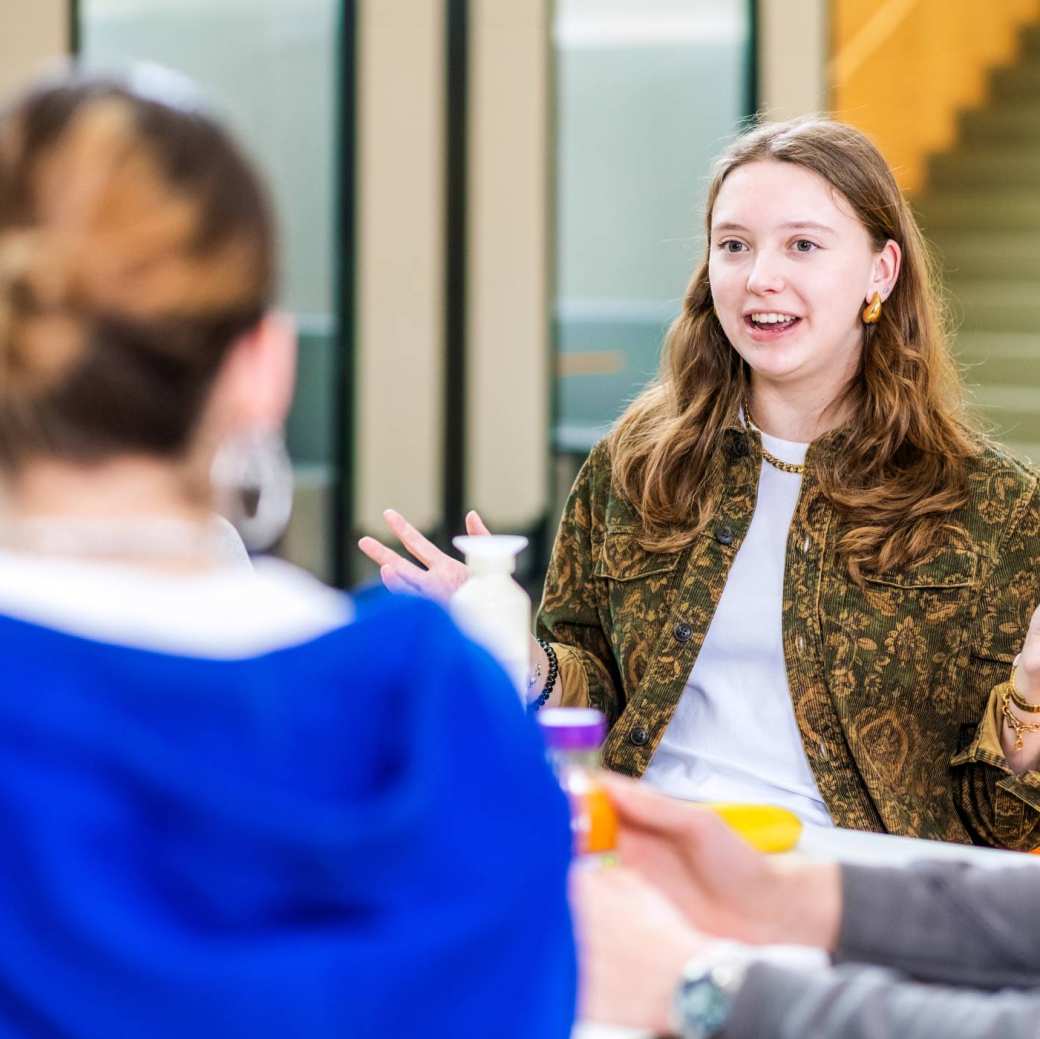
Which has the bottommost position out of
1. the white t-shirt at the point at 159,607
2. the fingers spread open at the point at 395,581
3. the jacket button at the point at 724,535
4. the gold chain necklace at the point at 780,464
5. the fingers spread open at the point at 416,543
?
the fingers spread open at the point at 395,581

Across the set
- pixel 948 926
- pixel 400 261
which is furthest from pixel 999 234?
pixel 948 926

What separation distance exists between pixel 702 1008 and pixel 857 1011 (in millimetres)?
94

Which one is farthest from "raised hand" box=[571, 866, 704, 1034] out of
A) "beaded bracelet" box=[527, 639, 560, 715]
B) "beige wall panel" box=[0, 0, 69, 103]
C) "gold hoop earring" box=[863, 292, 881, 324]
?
"beige wall panel" box=[0, 0, 69, 103]

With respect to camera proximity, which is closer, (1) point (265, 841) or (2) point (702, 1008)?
(1) point (265, 841)

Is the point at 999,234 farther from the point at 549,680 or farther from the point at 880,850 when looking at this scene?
the point at 880,850

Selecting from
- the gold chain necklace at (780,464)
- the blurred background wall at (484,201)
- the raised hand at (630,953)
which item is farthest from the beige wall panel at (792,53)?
the raised hand at (630,953)

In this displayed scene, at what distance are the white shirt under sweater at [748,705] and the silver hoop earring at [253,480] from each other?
38.3 inches

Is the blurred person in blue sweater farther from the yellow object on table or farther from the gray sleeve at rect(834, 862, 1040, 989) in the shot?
the yellow object on table

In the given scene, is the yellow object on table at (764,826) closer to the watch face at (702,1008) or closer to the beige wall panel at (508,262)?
the watch face at (702,1008)

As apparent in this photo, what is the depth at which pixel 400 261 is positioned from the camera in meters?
5.32

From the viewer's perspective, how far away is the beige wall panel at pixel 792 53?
541 centimetres

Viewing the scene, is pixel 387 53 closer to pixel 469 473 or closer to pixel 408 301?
pixel 408 301

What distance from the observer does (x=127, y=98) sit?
2.54ft

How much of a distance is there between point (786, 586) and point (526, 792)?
1.16m
